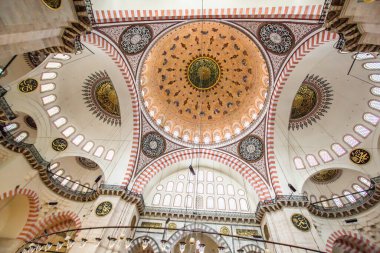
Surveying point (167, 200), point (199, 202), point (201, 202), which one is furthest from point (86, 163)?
point (201, 202)

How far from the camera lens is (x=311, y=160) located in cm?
1104


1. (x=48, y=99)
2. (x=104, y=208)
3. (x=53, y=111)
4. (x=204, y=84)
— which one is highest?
(x=204, y=84)

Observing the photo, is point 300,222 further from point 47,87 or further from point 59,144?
point 47,87

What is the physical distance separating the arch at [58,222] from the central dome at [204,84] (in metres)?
6.89

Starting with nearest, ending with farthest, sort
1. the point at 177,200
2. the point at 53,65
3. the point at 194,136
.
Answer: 1. the point at 53,65
2. the point at 177,200
3. the point at 194,136

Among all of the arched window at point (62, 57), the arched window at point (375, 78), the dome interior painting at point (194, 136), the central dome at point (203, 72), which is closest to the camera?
the dome interior painting at point (194, 136)

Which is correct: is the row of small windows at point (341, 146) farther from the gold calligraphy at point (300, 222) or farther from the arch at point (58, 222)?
the arch at point (58, 222)

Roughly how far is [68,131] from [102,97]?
2803mm

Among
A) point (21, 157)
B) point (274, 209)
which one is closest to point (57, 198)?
point (21, 157)

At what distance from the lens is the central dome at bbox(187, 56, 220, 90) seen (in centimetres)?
1367

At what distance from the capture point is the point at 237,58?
1284 cm

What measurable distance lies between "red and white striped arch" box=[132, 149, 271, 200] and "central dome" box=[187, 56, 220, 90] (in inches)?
203

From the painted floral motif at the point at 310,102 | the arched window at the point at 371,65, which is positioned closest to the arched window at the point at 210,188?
the painted floral motif at the point at 310,102

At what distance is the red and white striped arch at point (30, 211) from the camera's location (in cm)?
944
